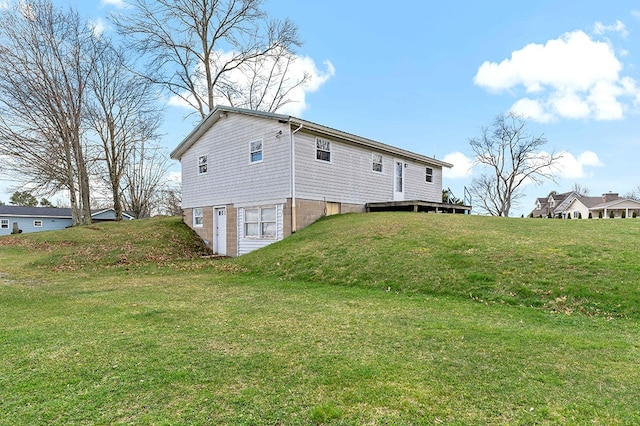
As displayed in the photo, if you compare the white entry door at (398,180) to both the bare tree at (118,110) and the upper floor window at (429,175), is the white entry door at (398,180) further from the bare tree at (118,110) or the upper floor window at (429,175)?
the bare tree at (118,110)

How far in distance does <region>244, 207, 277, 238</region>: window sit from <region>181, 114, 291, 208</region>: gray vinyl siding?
0.54 m

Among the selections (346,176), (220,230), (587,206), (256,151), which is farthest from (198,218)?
(587,206)

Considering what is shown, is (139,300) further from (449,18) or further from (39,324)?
(449,18)

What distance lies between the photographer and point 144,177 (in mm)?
36188

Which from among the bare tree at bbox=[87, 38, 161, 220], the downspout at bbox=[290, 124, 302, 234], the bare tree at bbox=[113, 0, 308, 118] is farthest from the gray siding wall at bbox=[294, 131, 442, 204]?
the bare tree at bbox=[87, 38, 161, 220]

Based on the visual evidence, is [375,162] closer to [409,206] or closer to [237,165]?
[409,206]

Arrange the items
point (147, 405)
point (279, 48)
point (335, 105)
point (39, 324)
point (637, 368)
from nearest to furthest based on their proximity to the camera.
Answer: point (147, 405) < point (637, 368) < point (39, 324) < point (335, 105) < point (279, 48)

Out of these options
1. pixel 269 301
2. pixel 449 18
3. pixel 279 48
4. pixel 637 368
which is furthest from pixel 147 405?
pixel 279 48

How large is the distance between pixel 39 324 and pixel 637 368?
7.49 metres

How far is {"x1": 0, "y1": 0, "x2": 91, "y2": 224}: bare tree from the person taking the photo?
20188mm

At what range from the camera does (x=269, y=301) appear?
22.6 ft

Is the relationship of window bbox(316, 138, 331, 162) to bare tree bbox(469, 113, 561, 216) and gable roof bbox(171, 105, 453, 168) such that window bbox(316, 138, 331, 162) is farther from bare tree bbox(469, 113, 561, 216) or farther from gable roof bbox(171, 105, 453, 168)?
bare tree bbox(469, 113, 561, 216)

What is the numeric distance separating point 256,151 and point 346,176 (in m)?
4.11

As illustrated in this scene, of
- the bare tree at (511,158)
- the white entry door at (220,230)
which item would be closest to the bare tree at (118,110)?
the white entry door at (220,230)
